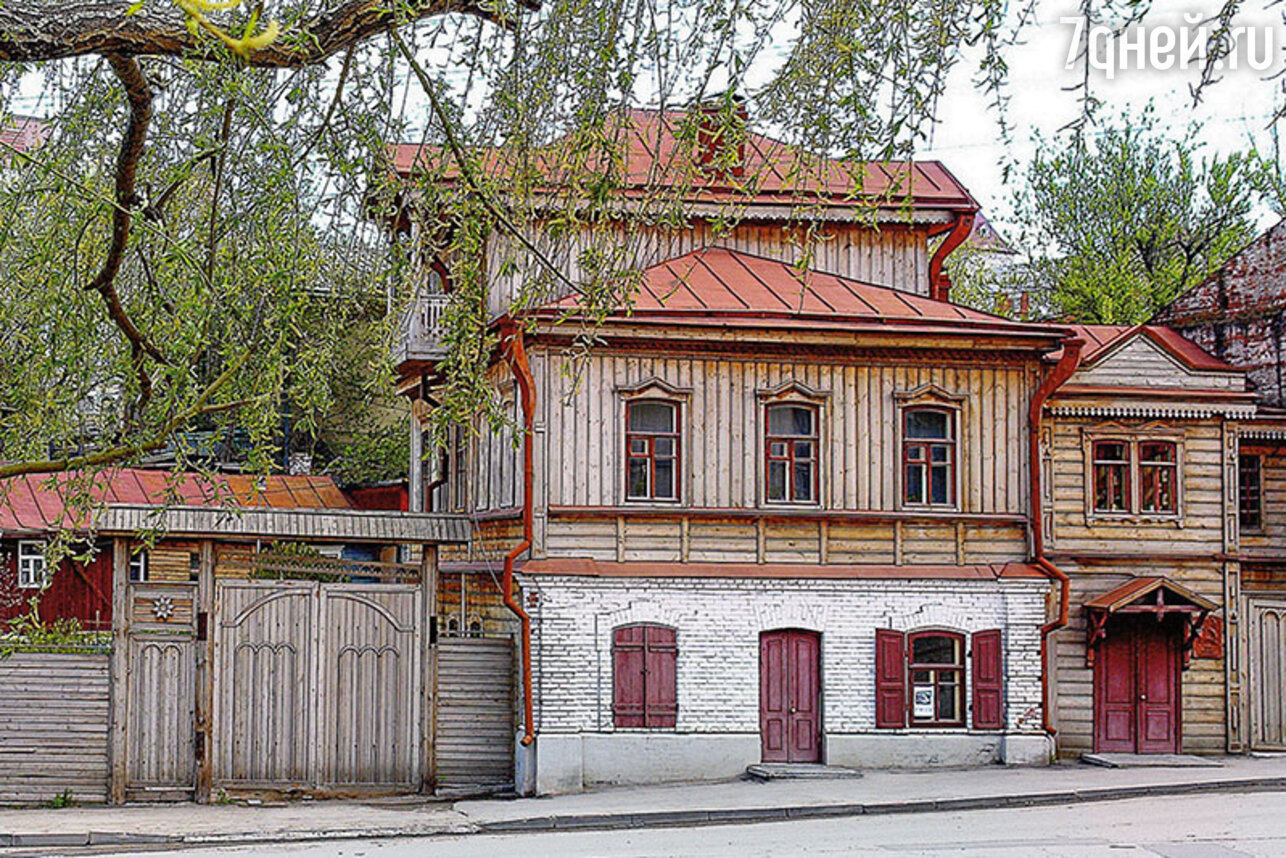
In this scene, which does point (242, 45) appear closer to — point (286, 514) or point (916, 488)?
point (286, 514)

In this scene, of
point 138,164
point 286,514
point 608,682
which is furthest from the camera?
point 608,682

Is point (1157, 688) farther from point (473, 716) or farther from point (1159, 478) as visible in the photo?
point (473, 716)

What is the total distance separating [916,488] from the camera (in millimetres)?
21859

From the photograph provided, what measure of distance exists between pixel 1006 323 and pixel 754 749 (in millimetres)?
6258

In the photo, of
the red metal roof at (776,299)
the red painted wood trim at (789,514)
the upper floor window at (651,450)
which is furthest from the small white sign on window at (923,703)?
the red metal roof at (776,299)

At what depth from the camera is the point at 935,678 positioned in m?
21.6

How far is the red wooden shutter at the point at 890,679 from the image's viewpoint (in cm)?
2134

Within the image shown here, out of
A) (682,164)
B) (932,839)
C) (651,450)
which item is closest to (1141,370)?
(651,450)

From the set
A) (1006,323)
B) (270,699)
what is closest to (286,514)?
(270,699)

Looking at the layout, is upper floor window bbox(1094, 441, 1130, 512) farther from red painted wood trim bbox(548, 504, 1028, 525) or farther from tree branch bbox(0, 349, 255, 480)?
tree branch bbox(0, 349, 255, 480)

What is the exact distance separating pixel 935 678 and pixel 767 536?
2.80 meters

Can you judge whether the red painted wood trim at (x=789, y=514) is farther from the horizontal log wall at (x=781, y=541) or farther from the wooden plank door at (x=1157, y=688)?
the wooden plank door at (x=1157, y=688)

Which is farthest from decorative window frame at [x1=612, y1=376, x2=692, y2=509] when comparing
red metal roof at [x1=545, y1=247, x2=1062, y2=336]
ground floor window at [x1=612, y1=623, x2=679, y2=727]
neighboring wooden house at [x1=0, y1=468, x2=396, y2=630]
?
neighboring wooden house at [x1=0, y1=468, x2=396, y2=630]

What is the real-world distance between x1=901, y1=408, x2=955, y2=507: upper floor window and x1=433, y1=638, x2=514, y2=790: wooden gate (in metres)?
5.67
